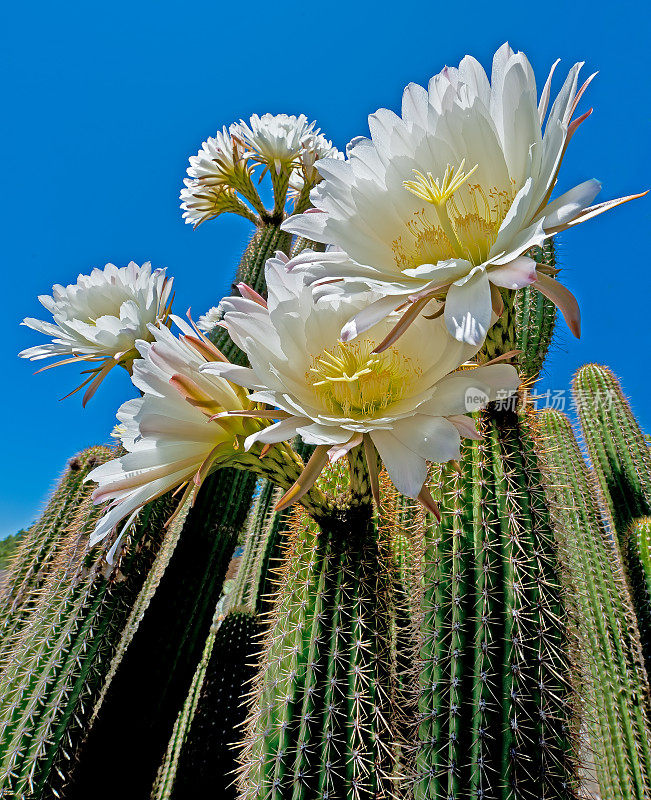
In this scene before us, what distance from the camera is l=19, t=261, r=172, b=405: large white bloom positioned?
1348 mm

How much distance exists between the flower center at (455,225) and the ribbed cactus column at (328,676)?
32 cm

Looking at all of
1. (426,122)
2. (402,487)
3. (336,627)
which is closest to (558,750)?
(336,627)

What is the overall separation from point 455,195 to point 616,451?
2.33 m

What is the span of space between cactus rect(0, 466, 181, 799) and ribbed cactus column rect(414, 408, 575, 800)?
0.89 meters

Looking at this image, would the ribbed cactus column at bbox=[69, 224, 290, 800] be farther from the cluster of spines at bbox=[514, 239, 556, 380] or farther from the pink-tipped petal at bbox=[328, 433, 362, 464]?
the pink-tipped petal at bbox=[328, 433, 362, 464]

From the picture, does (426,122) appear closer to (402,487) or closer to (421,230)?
(421,230)

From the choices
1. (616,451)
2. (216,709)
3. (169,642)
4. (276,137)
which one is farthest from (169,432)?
(616,451)

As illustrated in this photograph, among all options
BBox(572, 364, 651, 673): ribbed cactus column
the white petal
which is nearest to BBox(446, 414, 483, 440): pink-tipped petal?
the white petal

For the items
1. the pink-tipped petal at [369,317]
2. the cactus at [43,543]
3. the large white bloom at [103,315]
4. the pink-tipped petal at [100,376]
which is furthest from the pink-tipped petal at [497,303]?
the cactus at [43,543]

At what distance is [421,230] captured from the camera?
27.9 inches

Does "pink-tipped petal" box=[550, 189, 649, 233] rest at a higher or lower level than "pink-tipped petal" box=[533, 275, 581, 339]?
higher

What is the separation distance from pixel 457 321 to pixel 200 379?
1.15 ft

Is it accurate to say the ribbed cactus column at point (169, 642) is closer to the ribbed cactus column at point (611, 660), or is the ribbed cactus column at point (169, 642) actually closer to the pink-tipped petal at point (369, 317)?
the ribbed cactus column at point (611, 660)

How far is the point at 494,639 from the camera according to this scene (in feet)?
2.45
